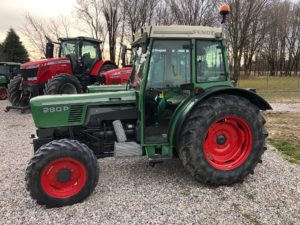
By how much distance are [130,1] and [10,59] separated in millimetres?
19601

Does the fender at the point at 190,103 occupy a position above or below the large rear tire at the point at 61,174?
above

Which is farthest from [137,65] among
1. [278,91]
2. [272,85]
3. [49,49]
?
[272,85]

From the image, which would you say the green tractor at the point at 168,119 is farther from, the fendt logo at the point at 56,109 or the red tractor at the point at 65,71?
the red tractor at the point at 65,71

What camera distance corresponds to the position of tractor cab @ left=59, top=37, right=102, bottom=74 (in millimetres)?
12180

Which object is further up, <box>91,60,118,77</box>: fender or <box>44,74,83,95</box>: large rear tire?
<box>91,60,118,77</box>: fender

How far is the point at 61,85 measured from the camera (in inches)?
412

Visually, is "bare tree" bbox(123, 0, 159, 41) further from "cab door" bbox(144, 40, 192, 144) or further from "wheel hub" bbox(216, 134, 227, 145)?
"wheel hub" bbox(216, 134, 227, 145)

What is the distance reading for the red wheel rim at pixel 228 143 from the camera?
4.20 metres

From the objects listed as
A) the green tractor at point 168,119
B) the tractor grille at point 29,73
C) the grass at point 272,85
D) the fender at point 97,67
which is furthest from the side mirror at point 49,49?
the grass at point 272,85

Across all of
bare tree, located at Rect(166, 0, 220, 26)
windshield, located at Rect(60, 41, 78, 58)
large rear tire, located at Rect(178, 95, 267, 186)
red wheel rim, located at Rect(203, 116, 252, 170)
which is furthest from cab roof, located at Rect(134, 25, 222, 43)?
bare tree, located at Rect(166, 0, 220, 26)

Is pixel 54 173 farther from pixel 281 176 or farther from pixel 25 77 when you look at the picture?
pixel 25 77

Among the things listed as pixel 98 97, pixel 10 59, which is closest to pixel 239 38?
pixel 98 97

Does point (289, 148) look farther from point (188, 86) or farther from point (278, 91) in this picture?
point (278, 91)

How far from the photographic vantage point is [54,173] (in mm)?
3691
